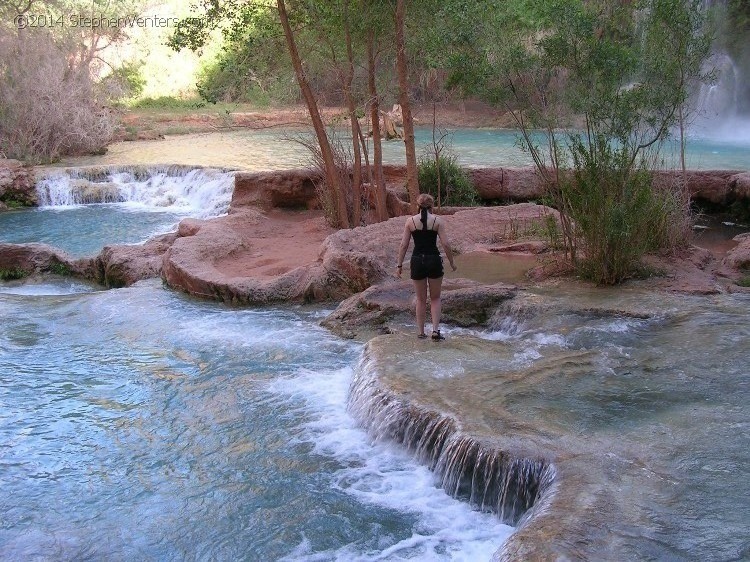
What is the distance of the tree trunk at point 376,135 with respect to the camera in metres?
13.3

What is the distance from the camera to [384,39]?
45.7ft

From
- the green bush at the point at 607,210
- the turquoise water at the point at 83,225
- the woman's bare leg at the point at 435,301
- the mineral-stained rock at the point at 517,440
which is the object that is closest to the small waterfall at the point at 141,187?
the turquoise water at the point at 83,225

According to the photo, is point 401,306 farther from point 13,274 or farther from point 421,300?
point 13,274

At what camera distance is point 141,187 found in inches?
887

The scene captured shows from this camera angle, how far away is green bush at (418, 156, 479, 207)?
15.4 m

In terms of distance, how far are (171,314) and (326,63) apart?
6056mm

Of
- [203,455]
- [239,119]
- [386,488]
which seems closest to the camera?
[386,488]

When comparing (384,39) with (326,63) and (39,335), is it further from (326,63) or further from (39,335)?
(39,335)

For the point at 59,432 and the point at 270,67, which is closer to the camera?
the point at 59,432

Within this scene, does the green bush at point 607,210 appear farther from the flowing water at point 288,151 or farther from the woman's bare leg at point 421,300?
the flowing water at point 288,151

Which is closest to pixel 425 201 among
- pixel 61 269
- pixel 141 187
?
pixel 61 269

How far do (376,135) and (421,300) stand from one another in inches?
237

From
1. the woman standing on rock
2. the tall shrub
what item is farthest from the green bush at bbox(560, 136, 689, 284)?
Answer: the tall shrub

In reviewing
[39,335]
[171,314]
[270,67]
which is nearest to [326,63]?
[270,67]
